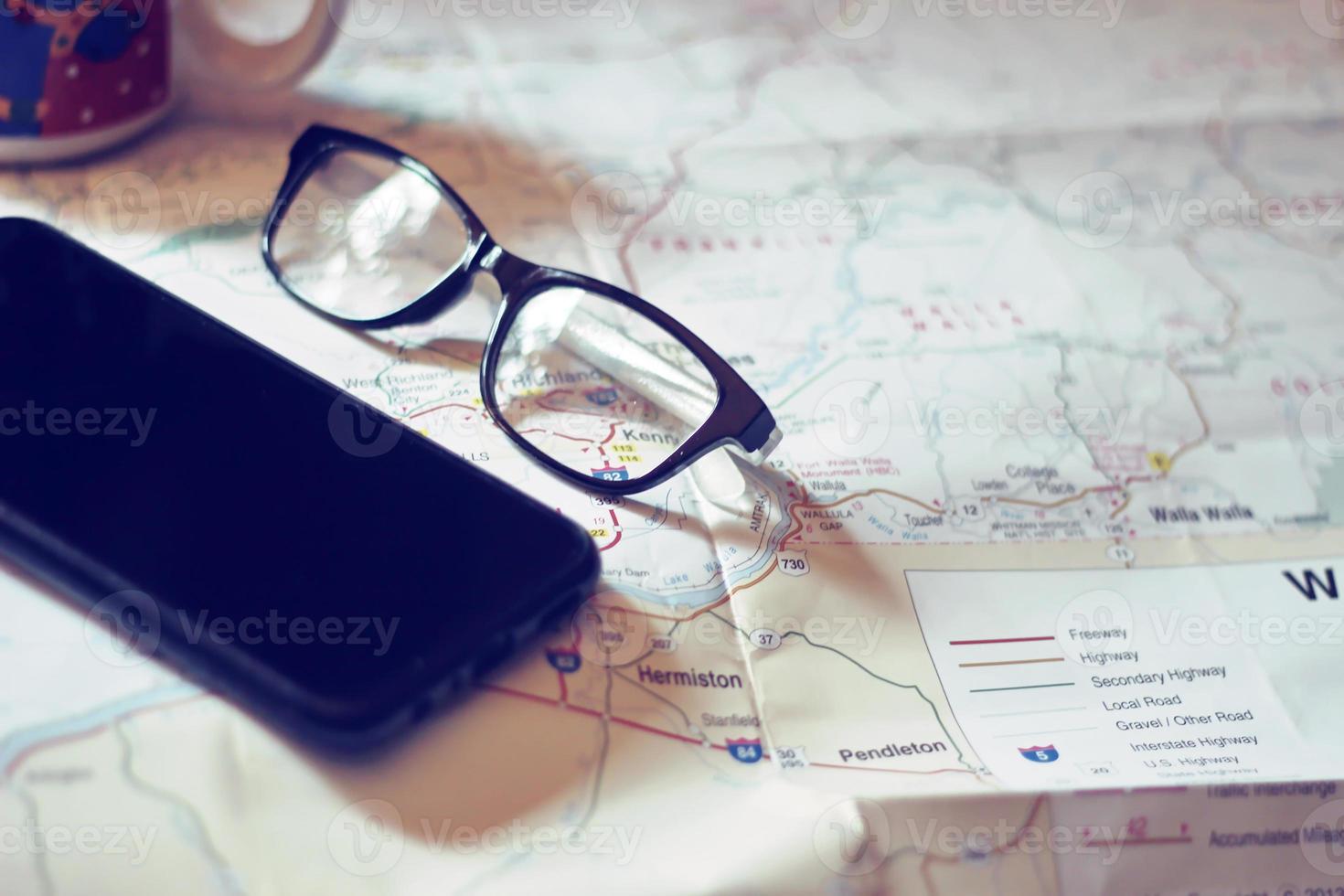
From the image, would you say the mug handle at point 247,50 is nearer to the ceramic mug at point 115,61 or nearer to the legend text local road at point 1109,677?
the ceramic mug at point 115,61

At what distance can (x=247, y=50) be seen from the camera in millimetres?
577

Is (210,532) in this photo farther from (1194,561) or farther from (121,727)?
(1194,561)

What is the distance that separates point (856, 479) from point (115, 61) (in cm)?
40

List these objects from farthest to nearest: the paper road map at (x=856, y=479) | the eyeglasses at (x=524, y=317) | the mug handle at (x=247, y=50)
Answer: the mug handle at (x=247, y=50) → the eyeglasses at (x=524, y=317) → the paper road map at (x=856, y=479)

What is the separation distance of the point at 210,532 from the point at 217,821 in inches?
3.5

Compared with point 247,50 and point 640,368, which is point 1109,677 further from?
point 247,50

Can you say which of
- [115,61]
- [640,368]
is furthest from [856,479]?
[115,61]

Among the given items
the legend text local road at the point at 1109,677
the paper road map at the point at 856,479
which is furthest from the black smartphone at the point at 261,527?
the legend text local road at the point at 1109,677

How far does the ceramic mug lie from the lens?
483 millimetres

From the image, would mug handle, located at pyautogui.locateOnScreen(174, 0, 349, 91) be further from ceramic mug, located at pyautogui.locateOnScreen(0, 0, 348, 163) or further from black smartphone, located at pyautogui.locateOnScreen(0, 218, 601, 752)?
black smartphone, located at pyautogui.locateOnScreen(0, 218, 601, 752)

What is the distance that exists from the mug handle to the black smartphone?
22cm

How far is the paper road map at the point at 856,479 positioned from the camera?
12.0 inches

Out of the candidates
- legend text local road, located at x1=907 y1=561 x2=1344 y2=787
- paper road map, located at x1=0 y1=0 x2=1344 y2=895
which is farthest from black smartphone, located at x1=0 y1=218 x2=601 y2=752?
legend text local road, located at x1=907 y1=561 x2=1344 y2=787

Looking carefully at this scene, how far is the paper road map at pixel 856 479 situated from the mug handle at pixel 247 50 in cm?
2
